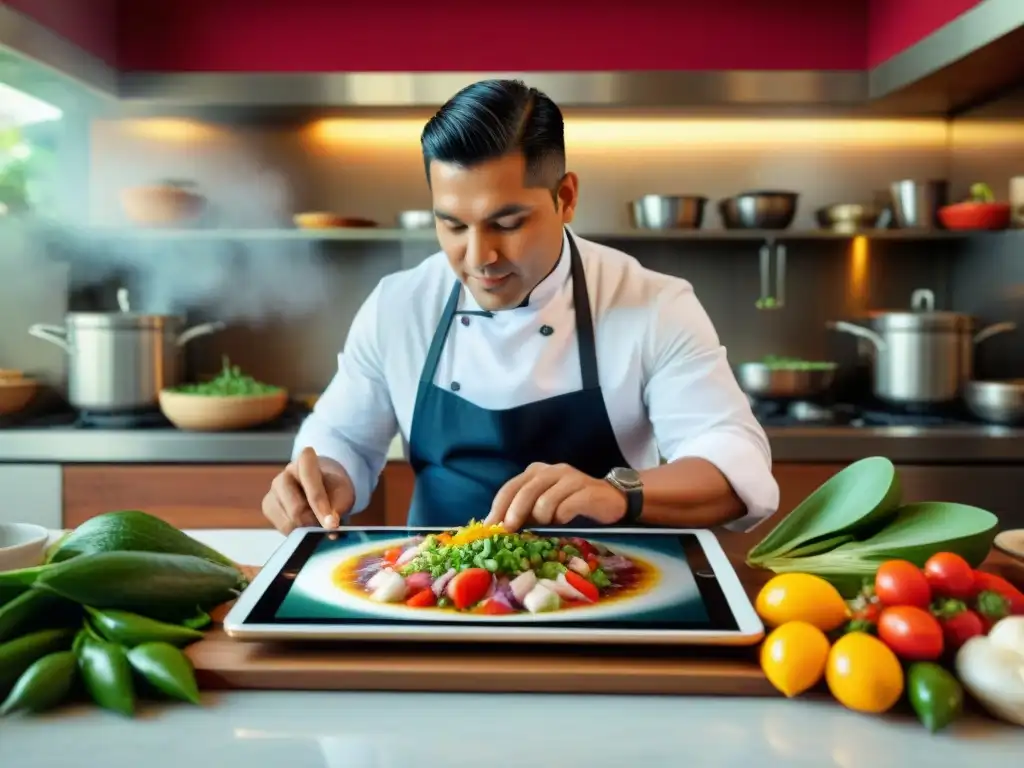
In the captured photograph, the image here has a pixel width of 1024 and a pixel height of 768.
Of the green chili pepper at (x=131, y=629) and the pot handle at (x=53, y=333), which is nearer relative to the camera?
the green chili pepper at (x=131, y=629)

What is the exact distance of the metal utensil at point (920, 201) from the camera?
11.4 ft

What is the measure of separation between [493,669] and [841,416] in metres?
2.67

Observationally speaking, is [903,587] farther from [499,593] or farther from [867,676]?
[499,593]

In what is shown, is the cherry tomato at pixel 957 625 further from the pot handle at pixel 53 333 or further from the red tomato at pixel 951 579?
the pot handle at pixel 53 333

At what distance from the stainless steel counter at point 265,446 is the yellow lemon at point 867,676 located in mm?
2147

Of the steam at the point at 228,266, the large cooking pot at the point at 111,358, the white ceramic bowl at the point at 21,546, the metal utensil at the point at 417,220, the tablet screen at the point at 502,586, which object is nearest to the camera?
the tablet screen at the point at 502,586

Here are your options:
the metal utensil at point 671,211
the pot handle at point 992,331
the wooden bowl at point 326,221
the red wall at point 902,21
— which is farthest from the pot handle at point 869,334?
the wooden bowl at point 326,221

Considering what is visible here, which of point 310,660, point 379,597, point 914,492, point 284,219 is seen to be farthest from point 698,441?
point 284,219

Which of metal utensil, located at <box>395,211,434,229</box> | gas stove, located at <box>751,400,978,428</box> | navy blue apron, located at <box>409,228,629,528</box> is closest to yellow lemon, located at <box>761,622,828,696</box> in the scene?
navy blue apron, located at <box>409,228,629,528</box>

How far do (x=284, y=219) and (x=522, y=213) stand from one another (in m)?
2.33

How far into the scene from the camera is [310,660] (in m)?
1.16

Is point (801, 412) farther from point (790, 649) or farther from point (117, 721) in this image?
Result: point (117, 721)

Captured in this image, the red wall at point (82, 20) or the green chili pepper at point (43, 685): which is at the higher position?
the red wall at point (82, 20)

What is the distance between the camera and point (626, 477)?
1.75 metres
